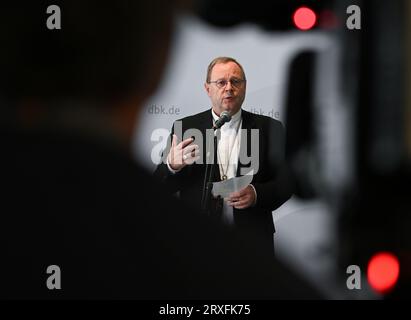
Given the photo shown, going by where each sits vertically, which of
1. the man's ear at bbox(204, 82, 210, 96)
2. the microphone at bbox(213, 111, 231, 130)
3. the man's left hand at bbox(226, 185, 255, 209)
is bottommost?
the man's left hand at bbox(226, 185, 255, 209)

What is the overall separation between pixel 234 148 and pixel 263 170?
0.27 feet

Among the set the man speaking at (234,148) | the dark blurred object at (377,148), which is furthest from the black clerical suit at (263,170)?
the dark blurred object at (377,148)

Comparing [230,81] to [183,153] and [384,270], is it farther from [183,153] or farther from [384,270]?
[384,270]

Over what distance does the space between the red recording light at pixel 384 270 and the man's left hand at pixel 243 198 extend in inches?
12.3

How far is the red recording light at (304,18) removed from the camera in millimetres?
1453

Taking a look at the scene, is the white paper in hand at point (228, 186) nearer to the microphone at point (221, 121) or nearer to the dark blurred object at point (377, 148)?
the microphone at point (221, 121)

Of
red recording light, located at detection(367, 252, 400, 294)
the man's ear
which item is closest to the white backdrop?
the man's ear

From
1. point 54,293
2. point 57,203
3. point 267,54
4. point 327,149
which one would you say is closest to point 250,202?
point 327,149

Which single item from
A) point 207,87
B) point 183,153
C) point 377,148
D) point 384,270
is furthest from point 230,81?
point 384,270

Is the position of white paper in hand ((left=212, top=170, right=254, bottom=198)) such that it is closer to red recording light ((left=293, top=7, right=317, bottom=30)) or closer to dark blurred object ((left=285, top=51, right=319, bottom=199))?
dark blurred object ((left=285, top=51, right=319, bottom=199))

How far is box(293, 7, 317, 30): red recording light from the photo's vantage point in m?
1.45

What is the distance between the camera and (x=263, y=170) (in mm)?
1426

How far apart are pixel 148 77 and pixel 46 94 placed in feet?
1.35

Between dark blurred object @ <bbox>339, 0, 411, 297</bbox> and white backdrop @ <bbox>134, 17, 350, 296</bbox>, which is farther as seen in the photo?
dark blurred object @ <bbox>339, 0, 411, 297</bbox>
